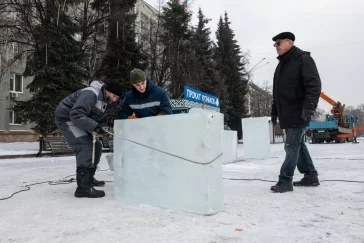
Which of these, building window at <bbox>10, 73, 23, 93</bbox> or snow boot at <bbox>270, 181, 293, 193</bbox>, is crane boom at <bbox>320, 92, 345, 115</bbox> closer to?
snow boot at <bbox>270, 181, 293, 193</bbox>

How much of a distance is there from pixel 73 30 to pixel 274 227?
1847 cm

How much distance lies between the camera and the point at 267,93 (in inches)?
2368

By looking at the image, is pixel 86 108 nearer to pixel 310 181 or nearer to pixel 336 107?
pixel 310 181

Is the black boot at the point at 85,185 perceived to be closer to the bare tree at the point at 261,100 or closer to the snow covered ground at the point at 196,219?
the snow covered ground at the point at 196,219

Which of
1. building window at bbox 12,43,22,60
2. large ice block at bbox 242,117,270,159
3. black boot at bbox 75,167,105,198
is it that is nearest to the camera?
black boot at bbox 75,167,105,198

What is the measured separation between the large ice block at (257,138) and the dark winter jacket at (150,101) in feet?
20.6

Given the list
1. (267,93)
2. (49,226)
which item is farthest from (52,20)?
(267,93)

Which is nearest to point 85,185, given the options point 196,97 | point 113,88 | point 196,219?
point 113,88

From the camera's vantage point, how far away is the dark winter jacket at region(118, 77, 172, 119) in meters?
3.97

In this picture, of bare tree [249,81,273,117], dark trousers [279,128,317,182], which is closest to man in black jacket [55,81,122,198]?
dark trousers [279,128,317,182]

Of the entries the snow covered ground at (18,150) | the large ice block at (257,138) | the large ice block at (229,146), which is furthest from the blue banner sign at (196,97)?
the snow covered ground at (18,150)

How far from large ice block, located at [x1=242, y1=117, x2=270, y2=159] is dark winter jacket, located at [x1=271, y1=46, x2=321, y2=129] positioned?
5622 mm

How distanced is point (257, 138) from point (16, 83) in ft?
85.6

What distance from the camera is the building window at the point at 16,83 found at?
28.8 m
